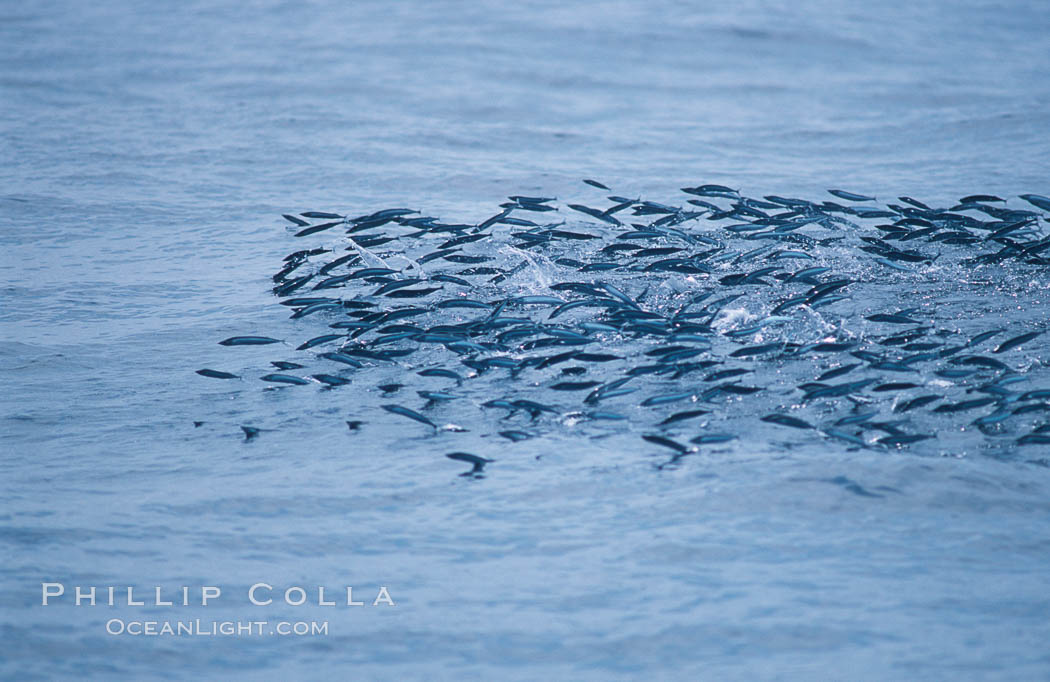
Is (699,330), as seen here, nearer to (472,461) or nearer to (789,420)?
(789,420)

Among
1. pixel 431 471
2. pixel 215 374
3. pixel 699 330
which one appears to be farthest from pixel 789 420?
pixel 215 374

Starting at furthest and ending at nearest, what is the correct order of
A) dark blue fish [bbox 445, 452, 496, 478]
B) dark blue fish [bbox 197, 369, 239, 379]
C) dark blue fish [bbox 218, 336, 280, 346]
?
dark blue fish [bbox 218, 336, 280, 346] → dark blue fish [bbox 197, 369, 239, 379] → dark blue fish [bbox 445, 452, 496, 478]

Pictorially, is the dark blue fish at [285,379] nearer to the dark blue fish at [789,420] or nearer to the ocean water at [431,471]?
the ocean water at [431,471]

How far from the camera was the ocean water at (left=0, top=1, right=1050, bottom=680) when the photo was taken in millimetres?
5176

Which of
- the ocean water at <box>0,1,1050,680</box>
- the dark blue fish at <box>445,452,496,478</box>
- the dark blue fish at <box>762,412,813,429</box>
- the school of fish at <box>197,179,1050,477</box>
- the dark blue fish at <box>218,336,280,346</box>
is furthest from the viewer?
the dark blue fish at <box>218,336,280,346</box>

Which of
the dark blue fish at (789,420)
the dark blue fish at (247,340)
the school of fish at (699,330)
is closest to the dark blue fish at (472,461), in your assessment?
the school of fish at (699,330)

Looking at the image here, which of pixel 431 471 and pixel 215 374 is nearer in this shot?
pixel 431 471

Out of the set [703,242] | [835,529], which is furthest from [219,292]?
[835,529]

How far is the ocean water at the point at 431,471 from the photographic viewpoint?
518cm

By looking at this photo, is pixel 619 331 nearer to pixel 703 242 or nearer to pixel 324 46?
pixel 703 242

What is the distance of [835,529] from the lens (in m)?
5.95

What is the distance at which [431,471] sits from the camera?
6609 millimetres

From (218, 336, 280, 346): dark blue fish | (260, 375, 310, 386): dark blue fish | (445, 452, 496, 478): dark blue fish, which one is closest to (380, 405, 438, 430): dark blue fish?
(445, 452, 496, 478): dark blue fish

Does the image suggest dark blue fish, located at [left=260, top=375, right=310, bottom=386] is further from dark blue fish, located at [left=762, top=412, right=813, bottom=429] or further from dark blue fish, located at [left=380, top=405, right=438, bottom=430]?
dark blue fish, located at [left=762, top=412, right=813, bottom=429]
